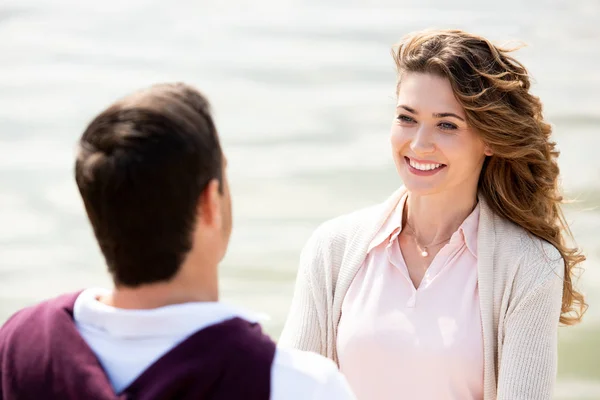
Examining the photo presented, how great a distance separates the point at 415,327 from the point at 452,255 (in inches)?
9.1

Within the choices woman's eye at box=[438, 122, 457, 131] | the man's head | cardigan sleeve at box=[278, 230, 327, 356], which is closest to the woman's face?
woman's eye at box=[438, 122, 457, 131]

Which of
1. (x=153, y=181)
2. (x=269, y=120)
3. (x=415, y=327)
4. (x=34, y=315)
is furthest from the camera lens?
(x=269, y=120)

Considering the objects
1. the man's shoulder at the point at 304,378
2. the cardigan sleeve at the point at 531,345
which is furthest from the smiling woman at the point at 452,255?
the man's shoulder at the point at 304,378

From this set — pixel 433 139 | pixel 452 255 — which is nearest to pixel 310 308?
pixel 452 255

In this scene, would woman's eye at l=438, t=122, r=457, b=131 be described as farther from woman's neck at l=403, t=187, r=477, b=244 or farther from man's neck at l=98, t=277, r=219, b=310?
man's neck at l=98, t=277, r=219, b=310

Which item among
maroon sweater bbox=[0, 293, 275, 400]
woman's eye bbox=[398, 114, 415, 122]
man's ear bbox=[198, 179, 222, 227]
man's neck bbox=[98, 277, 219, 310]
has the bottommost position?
maroon sweater bbox=[0, 293, 275, 400]

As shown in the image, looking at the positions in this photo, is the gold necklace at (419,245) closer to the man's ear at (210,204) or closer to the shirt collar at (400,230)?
the shirt collar at (400,230)

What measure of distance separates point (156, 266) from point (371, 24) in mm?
6443

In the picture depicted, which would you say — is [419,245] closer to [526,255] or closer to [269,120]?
[526,255]

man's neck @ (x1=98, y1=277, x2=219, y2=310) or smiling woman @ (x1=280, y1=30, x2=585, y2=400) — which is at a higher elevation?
man's neck @ (x1=98, y1=277, x2=219, y2=310)

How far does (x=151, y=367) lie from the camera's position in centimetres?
146

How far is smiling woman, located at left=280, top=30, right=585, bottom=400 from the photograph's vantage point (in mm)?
2621

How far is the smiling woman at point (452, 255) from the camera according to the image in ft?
8.60

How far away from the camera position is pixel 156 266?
4.95 feet
